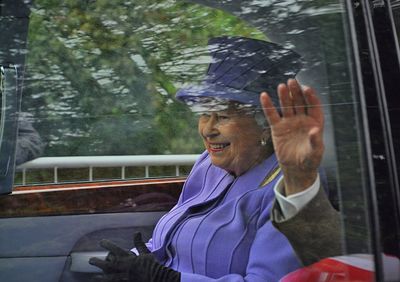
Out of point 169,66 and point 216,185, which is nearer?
point 169,66

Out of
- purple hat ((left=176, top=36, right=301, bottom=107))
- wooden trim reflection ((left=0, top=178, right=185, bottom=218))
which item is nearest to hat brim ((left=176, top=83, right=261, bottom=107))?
purple hat ((left=176, top=36, right=301, bottom=107))

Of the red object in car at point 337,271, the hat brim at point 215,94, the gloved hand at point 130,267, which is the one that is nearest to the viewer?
the red object in car at point 337,271

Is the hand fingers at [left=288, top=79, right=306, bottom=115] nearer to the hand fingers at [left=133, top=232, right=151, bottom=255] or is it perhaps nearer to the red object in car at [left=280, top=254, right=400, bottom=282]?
the red object in car at [left=280, top=254, right=400, bottom=282]

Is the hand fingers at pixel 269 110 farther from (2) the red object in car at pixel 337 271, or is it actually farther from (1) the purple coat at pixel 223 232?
(2) the red object in car at pixel 337 271

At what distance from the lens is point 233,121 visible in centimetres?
160

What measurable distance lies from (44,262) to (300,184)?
0.79 m

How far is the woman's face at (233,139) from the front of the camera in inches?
62.2

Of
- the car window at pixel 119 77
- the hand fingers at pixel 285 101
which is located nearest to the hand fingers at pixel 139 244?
the car window at pixel 119 77

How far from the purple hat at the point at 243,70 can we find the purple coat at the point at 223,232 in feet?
0.63

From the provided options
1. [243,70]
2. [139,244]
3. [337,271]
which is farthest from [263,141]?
[139,244]

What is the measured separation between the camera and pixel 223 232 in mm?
1592

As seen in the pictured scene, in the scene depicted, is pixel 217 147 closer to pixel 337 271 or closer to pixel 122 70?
pixel 122 70

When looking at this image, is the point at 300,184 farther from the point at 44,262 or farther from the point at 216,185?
the point at 44,262

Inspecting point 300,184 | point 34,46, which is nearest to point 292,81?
point 300,184
